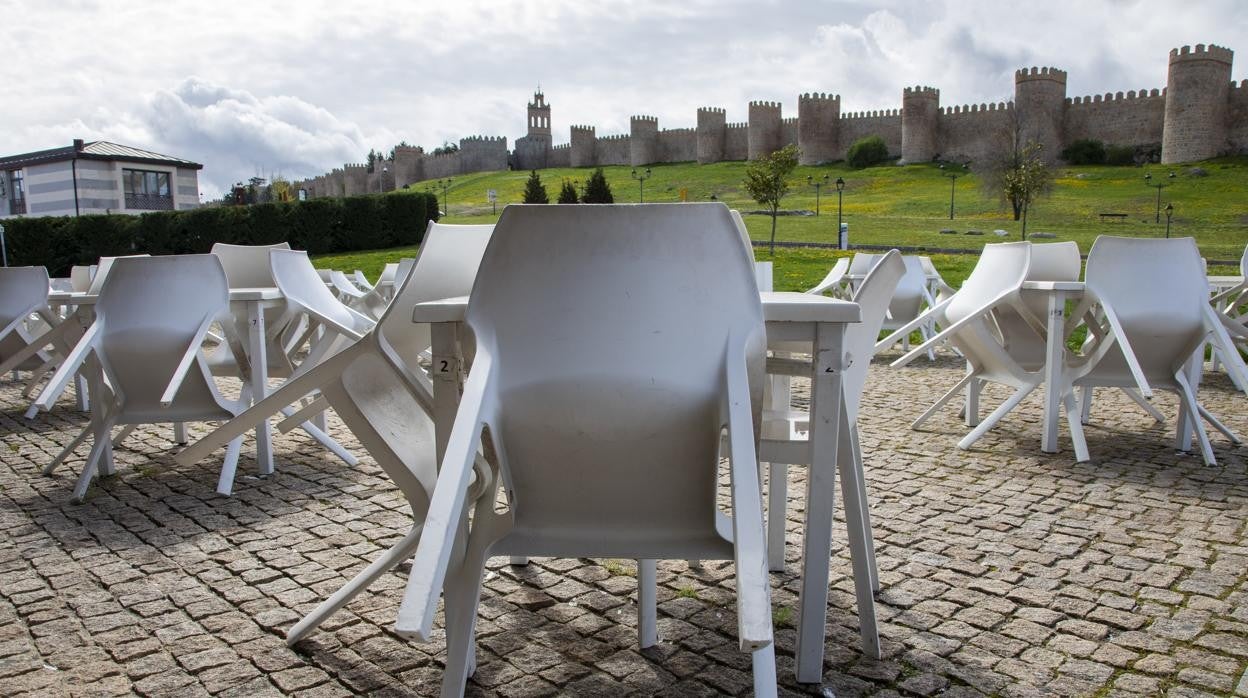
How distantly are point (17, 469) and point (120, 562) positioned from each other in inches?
72.5

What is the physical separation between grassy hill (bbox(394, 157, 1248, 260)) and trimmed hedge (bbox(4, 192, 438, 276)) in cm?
492

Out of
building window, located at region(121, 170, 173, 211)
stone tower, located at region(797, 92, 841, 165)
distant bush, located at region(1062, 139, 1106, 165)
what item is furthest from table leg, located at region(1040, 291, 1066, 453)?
stone tower, located at region(797, 92, 841, 165)

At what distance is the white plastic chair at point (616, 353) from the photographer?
62.7 inches

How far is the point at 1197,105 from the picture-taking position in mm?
47531

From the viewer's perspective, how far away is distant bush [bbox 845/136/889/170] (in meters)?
57.8

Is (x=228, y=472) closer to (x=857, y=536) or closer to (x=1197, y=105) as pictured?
(x=857, y=536)

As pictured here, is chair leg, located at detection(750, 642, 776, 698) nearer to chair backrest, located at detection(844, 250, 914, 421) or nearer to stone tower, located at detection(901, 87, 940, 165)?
chair backrest, located at detection(844, 250, 914, 421)

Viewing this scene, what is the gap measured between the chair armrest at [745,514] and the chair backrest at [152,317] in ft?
9.68

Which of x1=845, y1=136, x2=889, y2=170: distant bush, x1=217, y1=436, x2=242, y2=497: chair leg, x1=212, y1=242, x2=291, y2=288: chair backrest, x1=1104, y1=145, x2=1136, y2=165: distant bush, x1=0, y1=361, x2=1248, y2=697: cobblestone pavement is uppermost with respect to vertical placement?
x1=845, y1=136, x2=889, y2=170: distant bush

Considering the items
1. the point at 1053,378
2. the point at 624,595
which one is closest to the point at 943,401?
the point at 1053,378

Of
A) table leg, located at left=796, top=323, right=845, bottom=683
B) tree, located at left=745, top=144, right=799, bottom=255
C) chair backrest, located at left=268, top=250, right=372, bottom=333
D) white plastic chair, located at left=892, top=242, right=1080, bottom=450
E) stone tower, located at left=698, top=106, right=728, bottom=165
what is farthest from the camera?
stone tower, located at left=698, top=106, right=728, bottom=165

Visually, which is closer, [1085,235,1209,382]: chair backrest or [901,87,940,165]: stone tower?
[1085,235,1209,382]: chair backrest

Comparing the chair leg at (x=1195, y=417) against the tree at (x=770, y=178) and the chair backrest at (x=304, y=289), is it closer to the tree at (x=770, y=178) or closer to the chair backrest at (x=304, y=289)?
the chair backrest at (x=304, y=289)

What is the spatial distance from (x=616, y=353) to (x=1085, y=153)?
56.5 meters
